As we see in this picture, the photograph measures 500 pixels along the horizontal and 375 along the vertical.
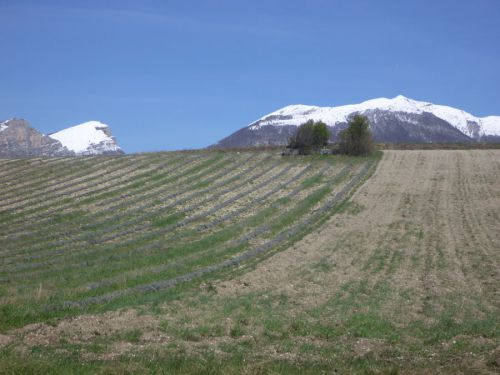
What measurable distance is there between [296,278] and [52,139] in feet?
393

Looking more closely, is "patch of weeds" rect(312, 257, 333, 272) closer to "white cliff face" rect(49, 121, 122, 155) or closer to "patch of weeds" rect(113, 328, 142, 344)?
"patch of weeds" rect(113, 328, 142, 344)

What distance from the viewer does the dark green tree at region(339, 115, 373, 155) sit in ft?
175

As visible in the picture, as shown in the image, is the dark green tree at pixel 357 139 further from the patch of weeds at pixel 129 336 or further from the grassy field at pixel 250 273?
the patch of weeds at pixel 129 336

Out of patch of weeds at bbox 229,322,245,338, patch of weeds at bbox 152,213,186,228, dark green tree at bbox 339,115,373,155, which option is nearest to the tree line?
dark green tree at bbox 339,115,373,155

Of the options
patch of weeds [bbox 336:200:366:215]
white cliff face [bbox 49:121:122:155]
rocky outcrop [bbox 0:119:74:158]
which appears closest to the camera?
patch of weeds [bbox 336:200:366:215]

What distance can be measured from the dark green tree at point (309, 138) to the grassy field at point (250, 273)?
12.3m

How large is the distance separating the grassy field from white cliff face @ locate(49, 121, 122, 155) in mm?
93706

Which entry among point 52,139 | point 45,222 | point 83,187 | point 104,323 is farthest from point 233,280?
point 52,139

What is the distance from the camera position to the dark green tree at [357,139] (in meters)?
53.3

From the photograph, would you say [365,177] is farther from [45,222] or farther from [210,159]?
[45,222]

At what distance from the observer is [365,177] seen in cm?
4278

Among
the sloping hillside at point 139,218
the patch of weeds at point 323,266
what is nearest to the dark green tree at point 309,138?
the sloping hillside at point 139,218

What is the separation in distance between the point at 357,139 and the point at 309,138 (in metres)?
4.99

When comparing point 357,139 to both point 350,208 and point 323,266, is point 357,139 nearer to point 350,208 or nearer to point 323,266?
point 350,208
